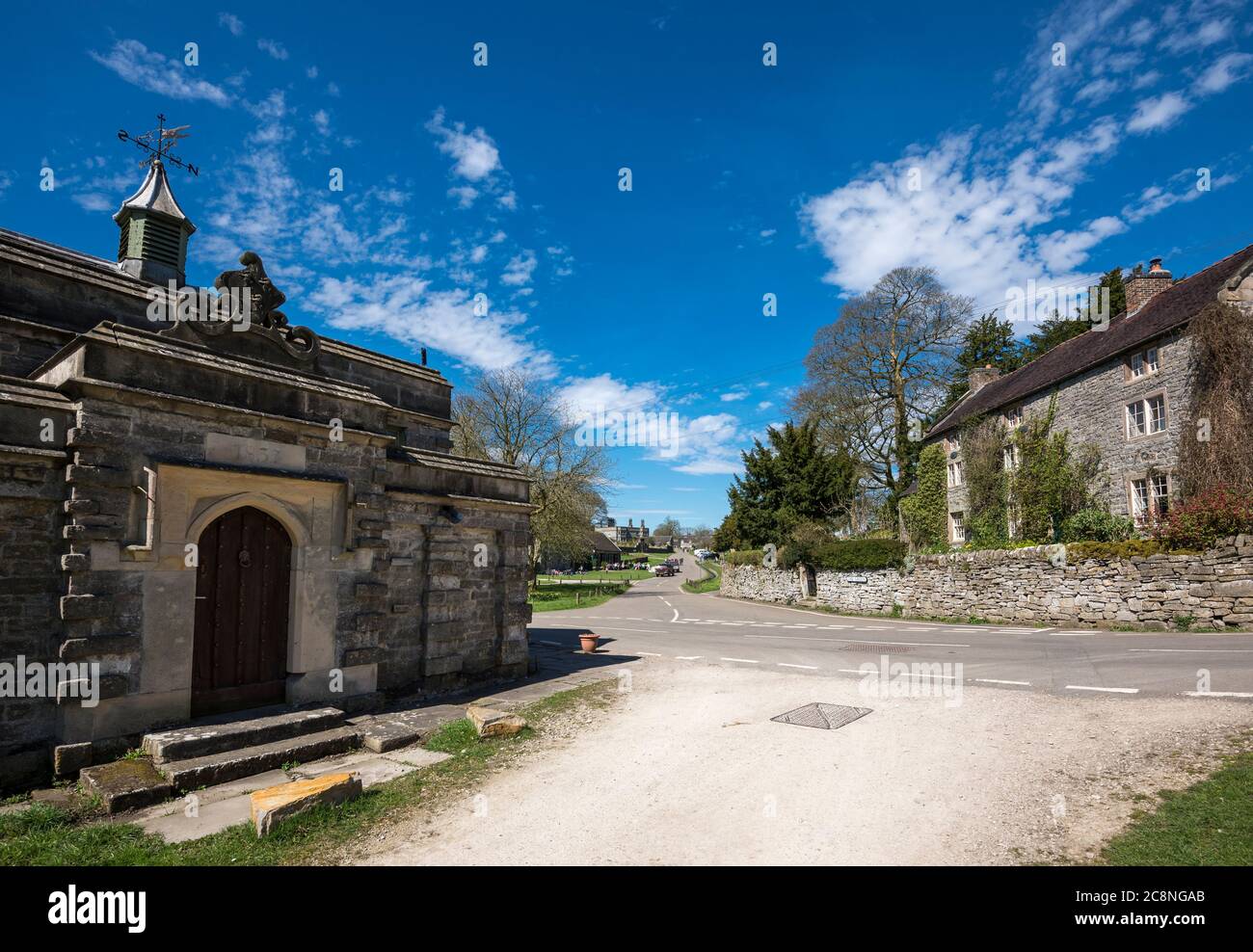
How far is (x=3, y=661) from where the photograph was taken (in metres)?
6.22

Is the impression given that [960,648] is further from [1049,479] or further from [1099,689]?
[1049,479]

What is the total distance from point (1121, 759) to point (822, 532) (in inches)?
894

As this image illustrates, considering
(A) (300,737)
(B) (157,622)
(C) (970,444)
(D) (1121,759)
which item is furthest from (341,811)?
→ (C) (970,444)

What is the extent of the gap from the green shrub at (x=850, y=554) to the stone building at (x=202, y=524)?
18.3m

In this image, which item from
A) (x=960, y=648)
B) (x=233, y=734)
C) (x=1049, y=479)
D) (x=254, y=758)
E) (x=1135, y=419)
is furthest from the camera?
(x=1049, y=479)

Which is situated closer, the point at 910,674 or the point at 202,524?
the point at 202,524

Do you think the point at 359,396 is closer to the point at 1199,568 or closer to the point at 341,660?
the point at 341,660

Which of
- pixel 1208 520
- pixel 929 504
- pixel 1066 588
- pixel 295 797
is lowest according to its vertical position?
pixel 295 797

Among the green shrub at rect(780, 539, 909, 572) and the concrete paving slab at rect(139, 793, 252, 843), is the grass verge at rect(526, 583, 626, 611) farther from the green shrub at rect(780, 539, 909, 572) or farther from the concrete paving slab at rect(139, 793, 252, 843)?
the concrete paving slab at rect(139, 793, 252, 843)

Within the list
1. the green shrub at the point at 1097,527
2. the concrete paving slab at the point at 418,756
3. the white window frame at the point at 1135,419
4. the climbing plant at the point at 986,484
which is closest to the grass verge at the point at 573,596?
the climbing plant at the point at 986,484

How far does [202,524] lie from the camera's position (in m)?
7.69

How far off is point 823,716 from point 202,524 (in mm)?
8679

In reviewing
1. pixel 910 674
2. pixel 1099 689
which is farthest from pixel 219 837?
pixel 1099 689

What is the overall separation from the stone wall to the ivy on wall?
594 cm
